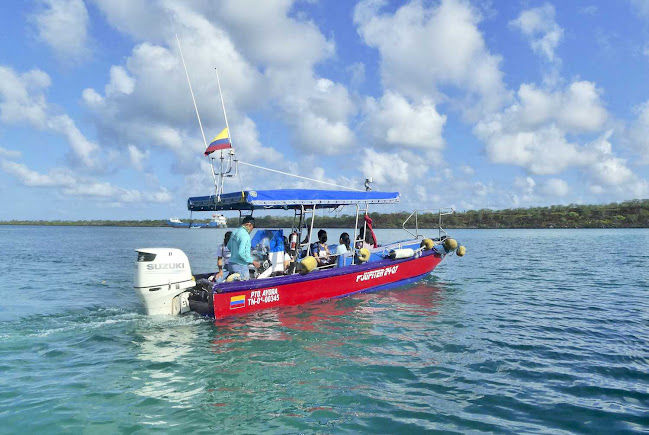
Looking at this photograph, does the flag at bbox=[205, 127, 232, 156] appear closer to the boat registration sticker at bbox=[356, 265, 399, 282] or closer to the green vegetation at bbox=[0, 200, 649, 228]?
the boat registration sticker at bbox=[356, 265, 399, 282]

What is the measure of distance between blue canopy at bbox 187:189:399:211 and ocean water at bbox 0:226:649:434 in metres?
2.64

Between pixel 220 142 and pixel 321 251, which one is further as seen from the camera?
pixel 321 251

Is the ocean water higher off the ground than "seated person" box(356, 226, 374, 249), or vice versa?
"seated person" box(356, 226, 374, 249)

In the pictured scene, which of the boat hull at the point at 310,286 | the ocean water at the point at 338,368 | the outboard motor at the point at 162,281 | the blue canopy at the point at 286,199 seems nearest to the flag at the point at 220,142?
the blue canopy at the point at 286,199

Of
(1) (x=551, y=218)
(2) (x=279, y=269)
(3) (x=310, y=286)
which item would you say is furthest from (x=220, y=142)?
(1) (x=551, y=218)

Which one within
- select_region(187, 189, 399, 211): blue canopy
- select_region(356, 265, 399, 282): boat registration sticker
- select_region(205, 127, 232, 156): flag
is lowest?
select_region(356, 265, 399, 282): boat registration sticker

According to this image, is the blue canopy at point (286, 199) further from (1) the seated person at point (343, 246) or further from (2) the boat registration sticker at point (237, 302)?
(2) the boat registration sticker at point (237, 302)

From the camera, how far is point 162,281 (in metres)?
8.97

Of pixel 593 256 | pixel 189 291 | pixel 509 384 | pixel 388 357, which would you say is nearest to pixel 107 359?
pixel 189 291

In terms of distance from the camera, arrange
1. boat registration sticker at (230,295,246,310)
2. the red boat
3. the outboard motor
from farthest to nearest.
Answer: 1. boat registration sticker at (230,295,246,310)
2. the red boat
3. the outboard motor

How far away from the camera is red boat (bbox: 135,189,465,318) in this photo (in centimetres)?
906

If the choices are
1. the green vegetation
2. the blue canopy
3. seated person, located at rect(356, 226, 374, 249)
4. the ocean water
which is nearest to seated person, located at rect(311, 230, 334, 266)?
the blue canopy

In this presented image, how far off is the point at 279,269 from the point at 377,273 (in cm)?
322

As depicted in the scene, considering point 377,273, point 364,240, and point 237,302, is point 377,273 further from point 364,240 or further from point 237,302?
point 237,302
